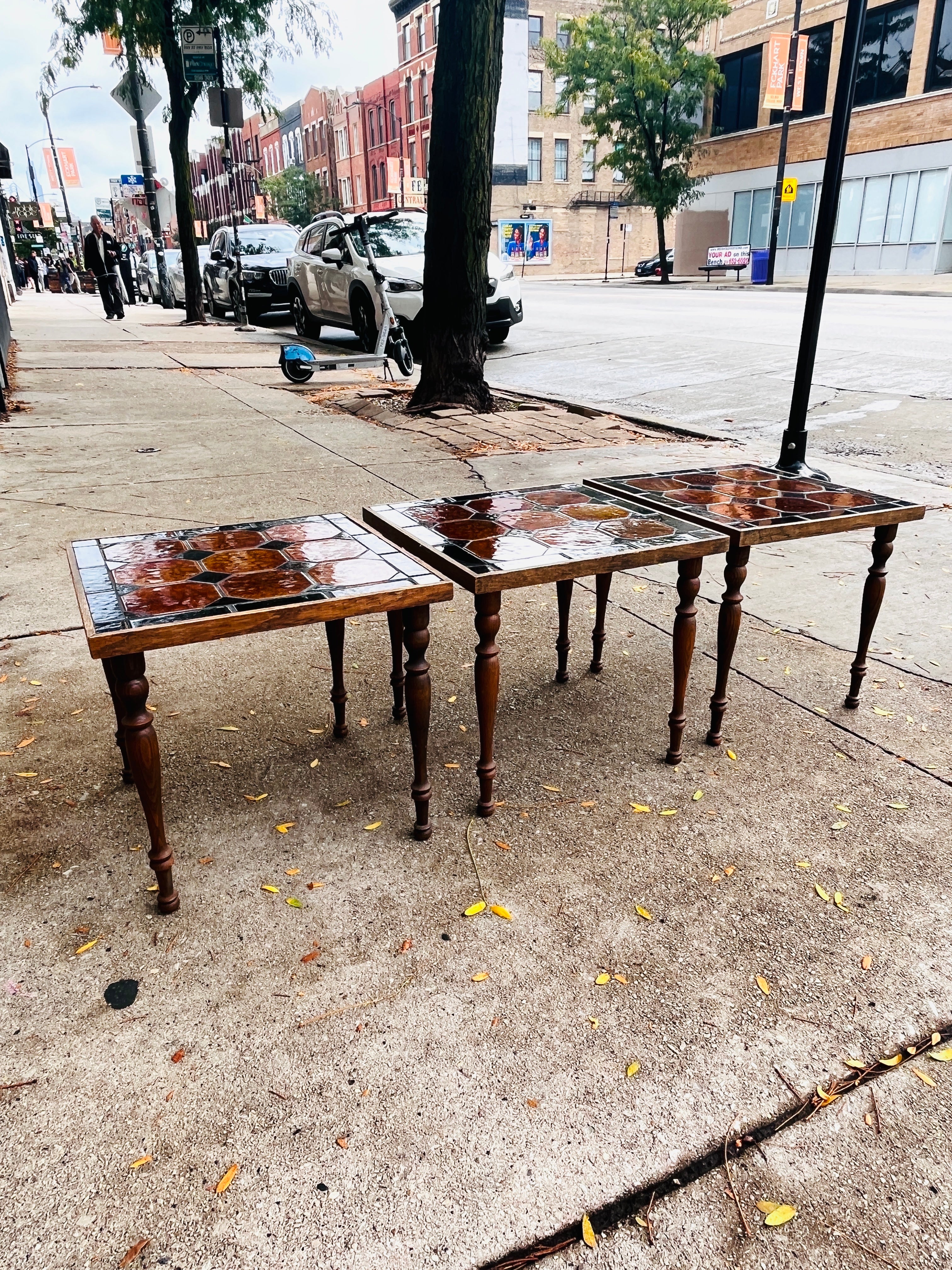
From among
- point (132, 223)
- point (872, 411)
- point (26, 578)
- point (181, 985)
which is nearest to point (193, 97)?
point (872, 411)

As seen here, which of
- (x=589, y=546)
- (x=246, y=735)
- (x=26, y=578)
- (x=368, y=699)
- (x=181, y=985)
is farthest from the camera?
(x=26, y=578)

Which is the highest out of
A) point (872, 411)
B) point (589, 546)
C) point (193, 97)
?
point (193, 97)

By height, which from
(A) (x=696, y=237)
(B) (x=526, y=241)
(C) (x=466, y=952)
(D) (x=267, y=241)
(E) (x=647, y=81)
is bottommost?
(C) (x=466, y=952)

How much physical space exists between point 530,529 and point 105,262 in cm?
2146

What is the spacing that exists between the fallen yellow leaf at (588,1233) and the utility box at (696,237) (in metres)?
49.2

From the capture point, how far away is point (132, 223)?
3666 inches

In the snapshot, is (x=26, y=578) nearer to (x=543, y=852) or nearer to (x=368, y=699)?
(x=368, y=699)

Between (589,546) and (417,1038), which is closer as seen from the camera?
(417,1038)

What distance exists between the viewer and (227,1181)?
1.68 m

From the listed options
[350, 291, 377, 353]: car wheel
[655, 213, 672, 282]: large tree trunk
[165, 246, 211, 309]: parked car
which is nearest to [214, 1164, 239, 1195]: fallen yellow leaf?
[350, 291, 377, 353]: car wheel

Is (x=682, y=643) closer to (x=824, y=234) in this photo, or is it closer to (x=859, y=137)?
(x=824, y=234)

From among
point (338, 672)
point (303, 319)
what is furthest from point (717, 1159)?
→ point (303, 319)

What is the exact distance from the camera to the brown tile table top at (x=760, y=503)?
9.96ft

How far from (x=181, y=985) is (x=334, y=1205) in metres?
0.70
